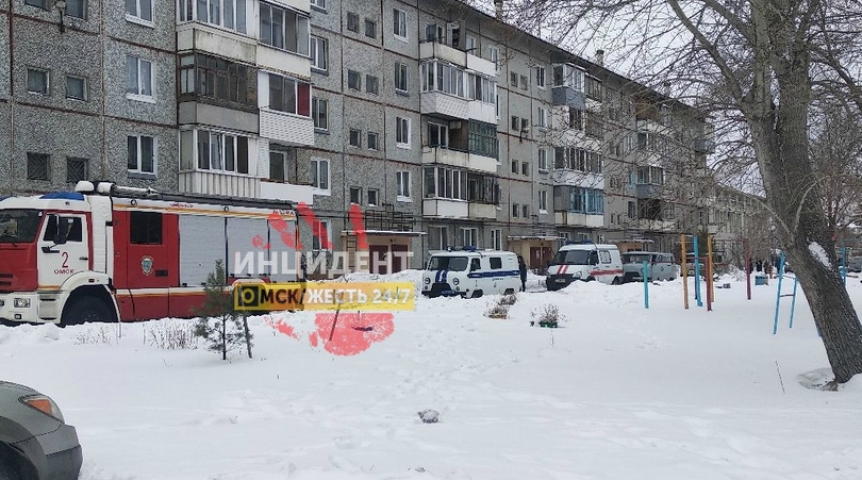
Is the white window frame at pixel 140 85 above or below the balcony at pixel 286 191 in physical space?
above

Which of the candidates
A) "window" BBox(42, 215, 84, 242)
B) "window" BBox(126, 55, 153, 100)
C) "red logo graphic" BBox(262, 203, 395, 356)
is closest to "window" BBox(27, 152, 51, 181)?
"window" BBox(126, 55, 153, 100)

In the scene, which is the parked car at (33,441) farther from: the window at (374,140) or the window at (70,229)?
the window at (374,140)

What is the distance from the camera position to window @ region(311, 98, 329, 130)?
31797 millimetres

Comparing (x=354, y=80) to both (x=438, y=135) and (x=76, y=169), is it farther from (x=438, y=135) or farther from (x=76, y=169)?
(x=76, y=169)

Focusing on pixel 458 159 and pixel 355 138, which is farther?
pixel 458 159

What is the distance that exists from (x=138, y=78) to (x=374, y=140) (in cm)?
1229

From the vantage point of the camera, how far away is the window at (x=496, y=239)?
42806 millimetres

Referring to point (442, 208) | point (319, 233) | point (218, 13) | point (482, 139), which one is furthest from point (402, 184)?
point (218, 13)

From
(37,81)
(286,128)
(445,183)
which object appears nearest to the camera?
(37,81)

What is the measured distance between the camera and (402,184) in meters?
36.2

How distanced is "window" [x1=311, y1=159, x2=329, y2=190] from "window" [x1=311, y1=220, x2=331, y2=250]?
160cm

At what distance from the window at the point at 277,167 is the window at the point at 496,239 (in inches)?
640

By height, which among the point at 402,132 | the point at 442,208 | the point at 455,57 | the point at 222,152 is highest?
the point at 455,57

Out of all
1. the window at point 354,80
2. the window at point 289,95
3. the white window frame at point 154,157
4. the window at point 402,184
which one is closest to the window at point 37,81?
the white window frame at point 154,157
